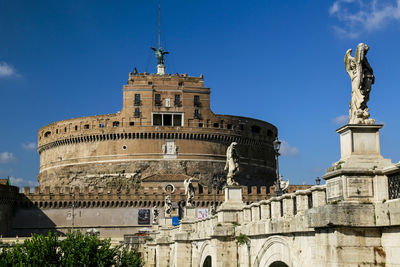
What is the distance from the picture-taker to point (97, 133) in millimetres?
76812

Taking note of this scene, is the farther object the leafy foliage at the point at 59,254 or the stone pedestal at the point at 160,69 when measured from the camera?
the stone pedestal at the point at 160,69

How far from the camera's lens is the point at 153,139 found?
246ft

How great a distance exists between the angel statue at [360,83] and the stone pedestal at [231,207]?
10304 millimetres

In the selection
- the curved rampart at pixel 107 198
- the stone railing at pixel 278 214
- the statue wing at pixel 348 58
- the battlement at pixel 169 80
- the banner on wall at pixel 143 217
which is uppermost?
the battlement at pixel 169 80

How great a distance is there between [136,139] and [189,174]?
8.41 metres

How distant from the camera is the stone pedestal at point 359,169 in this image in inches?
372

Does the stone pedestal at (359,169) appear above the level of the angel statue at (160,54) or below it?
below

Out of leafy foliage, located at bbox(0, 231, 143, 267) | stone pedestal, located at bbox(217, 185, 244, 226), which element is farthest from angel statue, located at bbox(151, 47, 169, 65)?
stone pedestal, located at bbox(217, 185, 244, 226)

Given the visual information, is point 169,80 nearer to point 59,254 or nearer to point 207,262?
point 59,254

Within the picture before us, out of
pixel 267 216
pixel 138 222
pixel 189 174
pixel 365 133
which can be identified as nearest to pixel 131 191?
pixel 138 222

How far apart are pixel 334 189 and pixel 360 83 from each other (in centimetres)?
192

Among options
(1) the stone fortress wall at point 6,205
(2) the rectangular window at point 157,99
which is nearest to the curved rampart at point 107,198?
(1) the stone fortress wall at point 6,205

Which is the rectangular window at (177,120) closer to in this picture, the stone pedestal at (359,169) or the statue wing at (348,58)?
the statue wing at (348,58)

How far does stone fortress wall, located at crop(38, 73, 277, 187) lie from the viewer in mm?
74750
